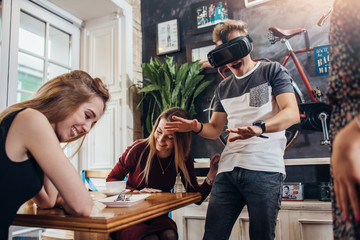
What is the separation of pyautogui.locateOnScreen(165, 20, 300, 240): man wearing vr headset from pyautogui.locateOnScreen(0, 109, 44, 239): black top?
2.47ft

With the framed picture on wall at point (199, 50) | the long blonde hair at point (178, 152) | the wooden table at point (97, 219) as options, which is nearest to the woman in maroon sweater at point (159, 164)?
the long blonde hair at point (178, 152)

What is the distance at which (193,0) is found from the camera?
3.30 m

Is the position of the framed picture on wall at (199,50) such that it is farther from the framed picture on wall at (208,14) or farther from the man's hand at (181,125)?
the man's hand at (181,125)

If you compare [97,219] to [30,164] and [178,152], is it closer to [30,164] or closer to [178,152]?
[30,164]

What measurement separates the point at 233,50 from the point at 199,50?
164cm

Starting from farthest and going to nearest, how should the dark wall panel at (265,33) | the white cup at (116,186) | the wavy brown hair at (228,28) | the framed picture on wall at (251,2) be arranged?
the framed picture on wall at (251,2), the dark wall panel at (265,33), the wavy brown hair at (228,28), the white cup at (116,186)

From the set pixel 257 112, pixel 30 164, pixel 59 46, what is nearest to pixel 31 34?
pixel 59 46

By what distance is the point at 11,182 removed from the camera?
953 millimetres

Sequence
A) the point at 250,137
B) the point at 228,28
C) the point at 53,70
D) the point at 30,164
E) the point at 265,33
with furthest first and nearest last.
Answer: the point at 53,70
the point at 265,33
the point at 228,28
the point at 250,137
the point at 30,164

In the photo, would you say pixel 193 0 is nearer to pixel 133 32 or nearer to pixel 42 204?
pixel 133 32

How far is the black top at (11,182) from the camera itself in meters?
0.95

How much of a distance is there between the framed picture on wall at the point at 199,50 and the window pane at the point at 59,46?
1.48 m

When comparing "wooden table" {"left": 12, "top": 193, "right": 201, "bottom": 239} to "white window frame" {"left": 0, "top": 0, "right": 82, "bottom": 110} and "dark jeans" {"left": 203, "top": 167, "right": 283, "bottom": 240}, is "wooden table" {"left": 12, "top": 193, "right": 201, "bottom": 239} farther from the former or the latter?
"white window frame" {"left": 0, "top": 0, "right": 82, "bottom": 110}

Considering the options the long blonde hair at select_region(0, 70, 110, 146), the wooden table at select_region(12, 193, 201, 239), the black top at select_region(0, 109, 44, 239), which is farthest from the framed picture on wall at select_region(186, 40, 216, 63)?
the black top at select_region(0, 109, 44, 239)
